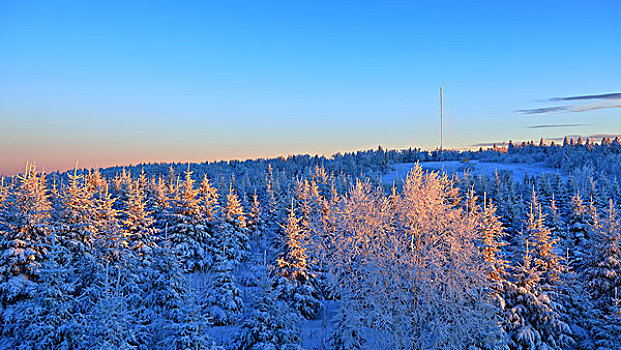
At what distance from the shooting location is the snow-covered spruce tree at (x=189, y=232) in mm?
35844

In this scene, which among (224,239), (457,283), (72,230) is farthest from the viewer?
(224,239)

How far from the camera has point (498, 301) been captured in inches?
802

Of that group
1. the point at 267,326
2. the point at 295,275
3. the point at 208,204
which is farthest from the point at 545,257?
the point at 208,204

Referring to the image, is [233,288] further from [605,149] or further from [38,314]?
[605,149]

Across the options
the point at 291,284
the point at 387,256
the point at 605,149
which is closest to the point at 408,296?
the point at 387,256

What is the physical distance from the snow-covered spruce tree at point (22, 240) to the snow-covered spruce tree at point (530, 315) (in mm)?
23976

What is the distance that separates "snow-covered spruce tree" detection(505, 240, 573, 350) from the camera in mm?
20391

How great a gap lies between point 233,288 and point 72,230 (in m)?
10.7

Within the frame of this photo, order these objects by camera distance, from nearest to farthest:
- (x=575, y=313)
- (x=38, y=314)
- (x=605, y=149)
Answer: (x=38, y=314), (x=575, y=313), (x=605, y=149)

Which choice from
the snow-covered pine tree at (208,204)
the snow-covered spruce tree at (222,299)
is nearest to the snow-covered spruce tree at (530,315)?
the snow-covered spruce tree at (222,299)

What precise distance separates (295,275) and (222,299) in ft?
16.0

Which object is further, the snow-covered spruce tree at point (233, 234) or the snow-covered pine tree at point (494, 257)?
the snow-covered spruce tree at point (233, 234)

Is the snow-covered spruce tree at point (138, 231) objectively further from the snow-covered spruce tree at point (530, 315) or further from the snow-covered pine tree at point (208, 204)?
the snow-covered spruce tree at point (530, 315)

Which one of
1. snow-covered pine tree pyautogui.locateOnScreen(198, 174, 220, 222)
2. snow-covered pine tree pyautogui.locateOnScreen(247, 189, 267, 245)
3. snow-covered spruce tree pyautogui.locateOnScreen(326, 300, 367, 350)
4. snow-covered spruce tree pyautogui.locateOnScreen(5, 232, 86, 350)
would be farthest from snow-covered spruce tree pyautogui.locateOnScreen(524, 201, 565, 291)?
snow-covered pine tree pyautogui.locateOnScreen(247, 189, 267, 245)
